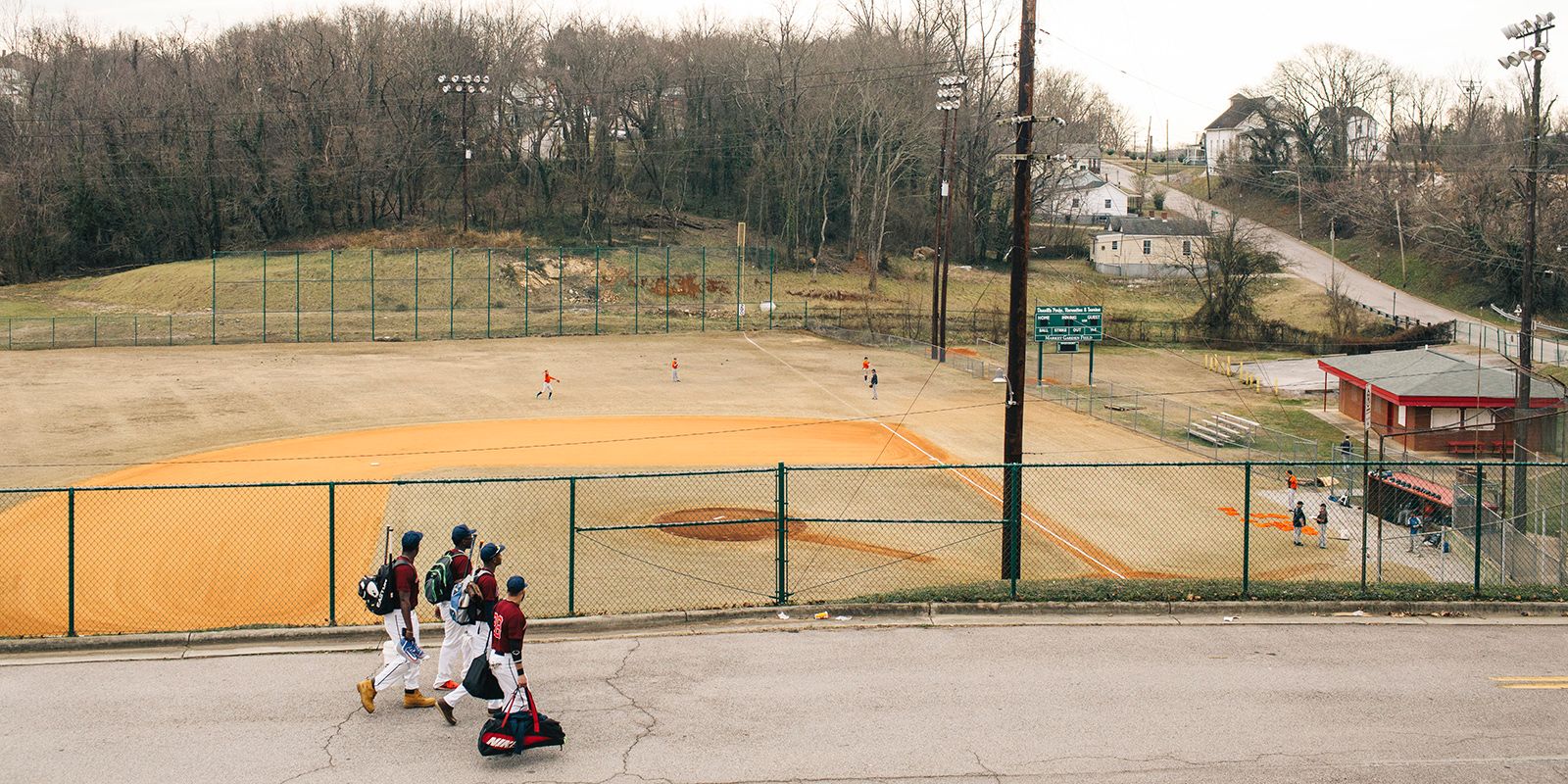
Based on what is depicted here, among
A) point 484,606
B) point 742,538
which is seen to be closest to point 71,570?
point 484,606

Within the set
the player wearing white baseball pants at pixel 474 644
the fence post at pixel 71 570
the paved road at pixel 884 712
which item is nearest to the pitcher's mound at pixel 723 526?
the paved road at pixel 884 712

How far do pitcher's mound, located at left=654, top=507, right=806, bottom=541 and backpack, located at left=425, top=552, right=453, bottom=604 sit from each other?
40.2 ft

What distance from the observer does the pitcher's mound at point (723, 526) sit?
86.4 ft

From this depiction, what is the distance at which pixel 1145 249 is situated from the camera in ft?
333

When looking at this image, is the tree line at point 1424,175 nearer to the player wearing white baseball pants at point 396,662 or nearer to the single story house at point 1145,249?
the single story house at point 1145,249

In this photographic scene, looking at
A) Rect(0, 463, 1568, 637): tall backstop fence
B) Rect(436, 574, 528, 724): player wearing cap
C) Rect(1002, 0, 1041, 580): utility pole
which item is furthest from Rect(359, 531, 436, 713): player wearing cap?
Rect(1002, 0, 1041, 580): utility pole

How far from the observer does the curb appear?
50.0 ft

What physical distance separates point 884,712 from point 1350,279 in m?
91.4

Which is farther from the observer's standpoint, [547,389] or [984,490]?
[547,389]

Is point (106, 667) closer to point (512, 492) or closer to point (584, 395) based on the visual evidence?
point (512, 492)

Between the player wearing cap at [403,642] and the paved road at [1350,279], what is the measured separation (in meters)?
72.8

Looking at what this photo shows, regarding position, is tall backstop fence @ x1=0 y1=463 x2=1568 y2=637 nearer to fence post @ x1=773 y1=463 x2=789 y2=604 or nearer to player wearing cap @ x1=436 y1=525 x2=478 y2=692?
fence post @ x1=773 y1=463 x2=789 y2=604

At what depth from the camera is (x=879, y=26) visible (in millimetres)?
113875

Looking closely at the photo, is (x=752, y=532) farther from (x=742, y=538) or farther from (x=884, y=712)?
(x=884, y=712)
